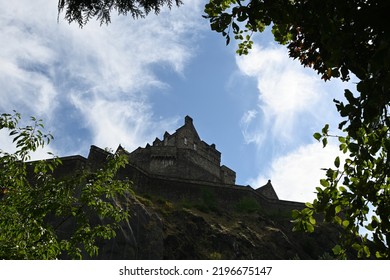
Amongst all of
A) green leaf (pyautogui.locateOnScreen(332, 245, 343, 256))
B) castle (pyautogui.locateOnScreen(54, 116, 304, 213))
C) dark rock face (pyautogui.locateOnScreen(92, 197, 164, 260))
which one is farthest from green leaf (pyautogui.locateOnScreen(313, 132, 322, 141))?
castle (pyautogui.locateOnScreen(54, 116, 304, 213))

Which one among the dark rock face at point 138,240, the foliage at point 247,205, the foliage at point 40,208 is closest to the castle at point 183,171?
the foliage at point 247,205

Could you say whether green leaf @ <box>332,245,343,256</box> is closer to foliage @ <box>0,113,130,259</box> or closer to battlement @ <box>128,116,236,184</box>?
foliage @ <box>0,113,130,259</box>

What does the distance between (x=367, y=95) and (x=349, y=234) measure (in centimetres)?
172

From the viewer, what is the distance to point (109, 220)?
77.0 ft

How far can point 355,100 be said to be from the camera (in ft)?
10.4

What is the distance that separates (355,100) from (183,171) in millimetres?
41182

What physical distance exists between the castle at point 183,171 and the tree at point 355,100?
909 inches

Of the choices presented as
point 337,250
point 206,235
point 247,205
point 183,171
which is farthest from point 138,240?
point 337,250

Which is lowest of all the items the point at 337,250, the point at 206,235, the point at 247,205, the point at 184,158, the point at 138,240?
the point at 337,250

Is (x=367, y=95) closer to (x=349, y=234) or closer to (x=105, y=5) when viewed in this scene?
(x=349, y=234)

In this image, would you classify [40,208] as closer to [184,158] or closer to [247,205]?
[247,205]

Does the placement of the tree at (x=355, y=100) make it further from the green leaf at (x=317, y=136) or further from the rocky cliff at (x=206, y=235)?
the rocky cliff at (x=206, y=235)

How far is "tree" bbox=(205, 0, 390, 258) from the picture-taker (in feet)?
10.2

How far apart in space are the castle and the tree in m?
23.1
